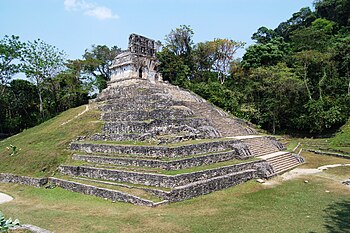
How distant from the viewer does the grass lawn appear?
7.40m

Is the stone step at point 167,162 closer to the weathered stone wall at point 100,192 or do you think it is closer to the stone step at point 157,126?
the weathered stone wall at point 100,192

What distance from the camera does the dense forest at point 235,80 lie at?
85.0 ft

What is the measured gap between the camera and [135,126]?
15164 millimetres

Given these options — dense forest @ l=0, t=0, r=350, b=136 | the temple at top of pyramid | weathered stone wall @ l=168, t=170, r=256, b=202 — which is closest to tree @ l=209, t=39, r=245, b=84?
dense forest @ l=0, t=0, r=350, b=136

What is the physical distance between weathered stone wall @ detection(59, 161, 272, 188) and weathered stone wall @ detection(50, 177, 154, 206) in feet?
2.70

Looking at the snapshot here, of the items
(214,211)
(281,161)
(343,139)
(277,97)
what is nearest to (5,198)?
(214,211)

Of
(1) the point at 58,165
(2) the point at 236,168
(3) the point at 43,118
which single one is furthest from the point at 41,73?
(2) the point at 236,168

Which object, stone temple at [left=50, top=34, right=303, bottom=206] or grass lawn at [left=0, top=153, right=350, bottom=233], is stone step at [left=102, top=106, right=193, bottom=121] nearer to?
stone temple at [left=50, top=34, right=303, bottom=206]

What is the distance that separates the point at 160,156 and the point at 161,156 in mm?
55

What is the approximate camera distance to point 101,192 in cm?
1066

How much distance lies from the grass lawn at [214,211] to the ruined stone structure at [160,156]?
0.54 metres

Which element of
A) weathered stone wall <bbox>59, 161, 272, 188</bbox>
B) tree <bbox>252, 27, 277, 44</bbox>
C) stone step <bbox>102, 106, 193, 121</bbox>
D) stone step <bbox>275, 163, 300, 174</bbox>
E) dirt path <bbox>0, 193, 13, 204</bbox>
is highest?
tree <bbox>252, 27, 277, 44</bbox>

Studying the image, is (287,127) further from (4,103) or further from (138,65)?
(4,103)

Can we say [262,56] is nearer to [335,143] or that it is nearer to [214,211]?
[335,143]
